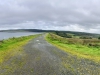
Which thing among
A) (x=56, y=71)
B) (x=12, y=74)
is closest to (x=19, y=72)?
(x=12, y=74)

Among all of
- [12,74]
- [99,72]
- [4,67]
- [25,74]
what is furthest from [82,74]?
[4,67]

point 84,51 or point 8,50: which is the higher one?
point 8,50

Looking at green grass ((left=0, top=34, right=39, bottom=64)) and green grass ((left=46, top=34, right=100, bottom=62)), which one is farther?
green grass ((left=46, top=34, right=100, bottom=62))

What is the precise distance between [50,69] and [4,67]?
13.8ft

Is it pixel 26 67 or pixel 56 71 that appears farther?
pixel 26 67

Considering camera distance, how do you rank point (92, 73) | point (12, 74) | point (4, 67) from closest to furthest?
1. point (12, 74)
2. point (92, 73)
3. point (4, 67)

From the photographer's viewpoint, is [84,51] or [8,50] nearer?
[8,50]

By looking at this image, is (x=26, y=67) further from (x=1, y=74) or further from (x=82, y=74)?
(x=82, y=74)

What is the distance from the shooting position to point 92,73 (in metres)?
16.6

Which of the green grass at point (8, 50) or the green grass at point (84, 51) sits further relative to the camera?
the green grass at point (84, 51)

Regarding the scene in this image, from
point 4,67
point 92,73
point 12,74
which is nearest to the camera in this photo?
point 12,74

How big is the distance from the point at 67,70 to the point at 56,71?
3.30ft

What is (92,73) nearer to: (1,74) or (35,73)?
(35,73)

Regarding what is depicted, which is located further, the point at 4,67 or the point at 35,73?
the point at 4,67
